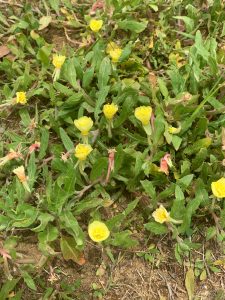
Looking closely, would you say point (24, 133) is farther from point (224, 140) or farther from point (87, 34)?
point (224, 140)

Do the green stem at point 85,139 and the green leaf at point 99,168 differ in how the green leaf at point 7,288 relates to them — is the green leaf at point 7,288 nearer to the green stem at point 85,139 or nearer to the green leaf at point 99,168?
the green leaf at point 99,168

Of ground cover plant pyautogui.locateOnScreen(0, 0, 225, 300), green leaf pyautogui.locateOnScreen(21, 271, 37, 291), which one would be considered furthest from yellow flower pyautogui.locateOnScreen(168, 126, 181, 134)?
green leaf pyautogui.locateOnScreen(21, 271, 37, 291)

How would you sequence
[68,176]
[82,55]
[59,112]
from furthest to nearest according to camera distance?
[82,55] → [59,112] → [68,176]

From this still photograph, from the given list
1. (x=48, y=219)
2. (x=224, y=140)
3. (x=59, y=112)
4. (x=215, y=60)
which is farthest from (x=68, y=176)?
(x=215, y=60)

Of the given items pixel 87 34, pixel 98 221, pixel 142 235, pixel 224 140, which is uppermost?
pixel 87 34

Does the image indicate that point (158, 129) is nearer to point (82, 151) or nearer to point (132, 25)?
point (82, 151)

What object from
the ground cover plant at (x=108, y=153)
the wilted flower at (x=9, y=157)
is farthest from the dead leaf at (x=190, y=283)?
the wilted flower at (x=9, y=157)

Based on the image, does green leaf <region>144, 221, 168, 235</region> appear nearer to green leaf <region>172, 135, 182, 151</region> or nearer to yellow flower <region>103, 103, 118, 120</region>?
green leaf <region>172, 135, 182, 151</region>
